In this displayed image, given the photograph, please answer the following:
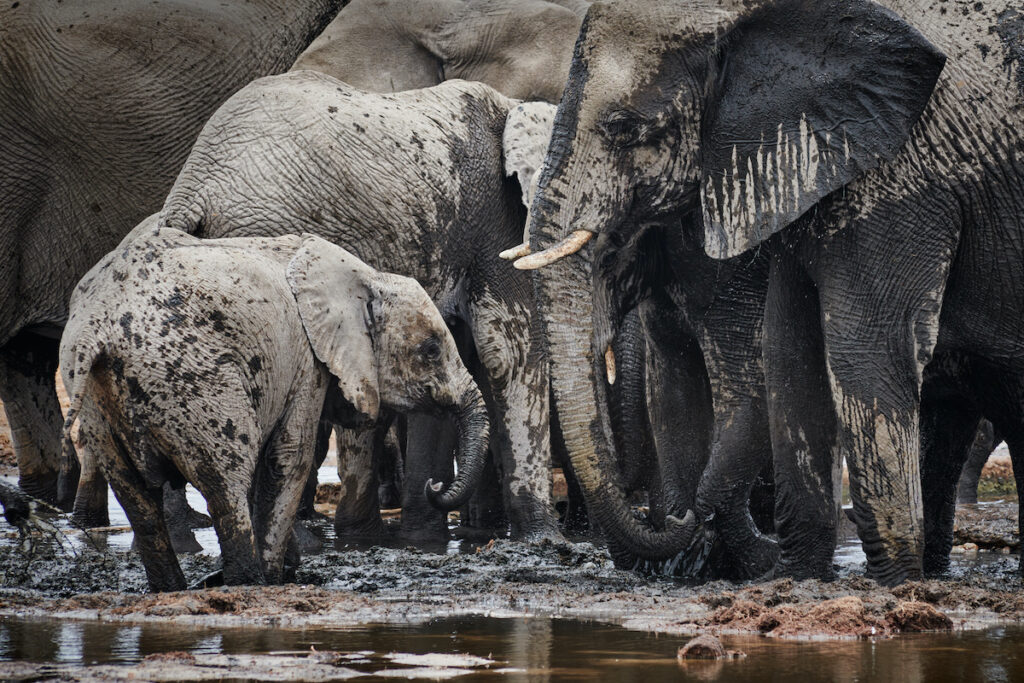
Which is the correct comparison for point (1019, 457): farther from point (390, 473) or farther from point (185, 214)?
point (390, 473)

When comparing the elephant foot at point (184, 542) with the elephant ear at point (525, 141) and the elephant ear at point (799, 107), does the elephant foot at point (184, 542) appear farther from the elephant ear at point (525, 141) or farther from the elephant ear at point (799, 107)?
the elephant ear at point (799, 107)

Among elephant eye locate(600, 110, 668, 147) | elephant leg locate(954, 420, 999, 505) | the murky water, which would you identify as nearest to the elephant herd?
elephant eye locate(600, 110, 668, 147)

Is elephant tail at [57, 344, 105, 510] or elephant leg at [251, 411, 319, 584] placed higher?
elephant tail at [57, 344, 105, 510]

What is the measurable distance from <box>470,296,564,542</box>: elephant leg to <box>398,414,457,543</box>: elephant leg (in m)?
0.42

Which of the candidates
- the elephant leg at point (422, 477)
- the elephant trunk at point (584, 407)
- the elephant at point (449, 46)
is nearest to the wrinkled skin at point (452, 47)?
the elephant at point (449, 46)

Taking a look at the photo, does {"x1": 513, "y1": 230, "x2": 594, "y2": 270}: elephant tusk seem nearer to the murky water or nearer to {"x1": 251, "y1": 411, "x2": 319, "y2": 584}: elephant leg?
{"x1": 251, "y1": 411, "x2": 319, "y2": 584}: elephant leg

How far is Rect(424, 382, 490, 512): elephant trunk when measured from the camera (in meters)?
7.73

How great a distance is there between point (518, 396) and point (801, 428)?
2435 millimetres

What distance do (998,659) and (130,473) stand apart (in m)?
3.37

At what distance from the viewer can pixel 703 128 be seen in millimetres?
6520

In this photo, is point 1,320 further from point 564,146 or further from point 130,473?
point 564,146

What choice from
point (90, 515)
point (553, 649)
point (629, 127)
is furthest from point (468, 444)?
point (90, 515)

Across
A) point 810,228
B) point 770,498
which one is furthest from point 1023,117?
point 770,498

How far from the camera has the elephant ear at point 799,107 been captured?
618 cm
